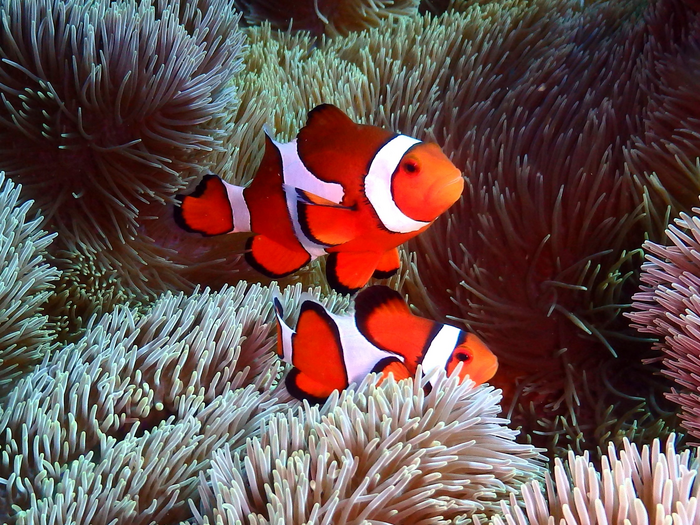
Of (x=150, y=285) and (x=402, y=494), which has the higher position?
(x=150, y=285)

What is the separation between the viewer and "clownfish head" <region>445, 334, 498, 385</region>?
808mm

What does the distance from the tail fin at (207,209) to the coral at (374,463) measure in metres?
0.41

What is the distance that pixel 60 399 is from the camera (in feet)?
2.24

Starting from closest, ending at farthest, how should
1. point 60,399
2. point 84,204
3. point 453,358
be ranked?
point 60,399 → point 453,358 → point 84,204

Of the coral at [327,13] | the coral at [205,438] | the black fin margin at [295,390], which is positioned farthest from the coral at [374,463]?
the coral at [327,13]

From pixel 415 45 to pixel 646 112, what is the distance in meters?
0.55

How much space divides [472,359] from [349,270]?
237 mm

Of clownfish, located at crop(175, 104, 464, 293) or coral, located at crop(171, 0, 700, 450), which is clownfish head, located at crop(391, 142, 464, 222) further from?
coral, located at crop(171, 0, 700, 450)

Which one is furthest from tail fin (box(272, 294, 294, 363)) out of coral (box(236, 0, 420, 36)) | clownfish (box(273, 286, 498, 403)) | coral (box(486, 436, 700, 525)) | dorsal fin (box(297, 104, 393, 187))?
coral (box(236, 0, 420, 36))

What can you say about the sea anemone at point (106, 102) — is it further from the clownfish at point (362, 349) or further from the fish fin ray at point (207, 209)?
the clownfish at point (362, 349)

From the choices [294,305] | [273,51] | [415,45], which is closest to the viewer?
[294,305]

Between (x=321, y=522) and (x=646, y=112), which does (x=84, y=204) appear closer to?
(x=321, y=522)

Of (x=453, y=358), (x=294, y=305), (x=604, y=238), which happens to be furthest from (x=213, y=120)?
(x=604, y=238)

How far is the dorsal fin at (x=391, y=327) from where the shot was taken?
0.82m
